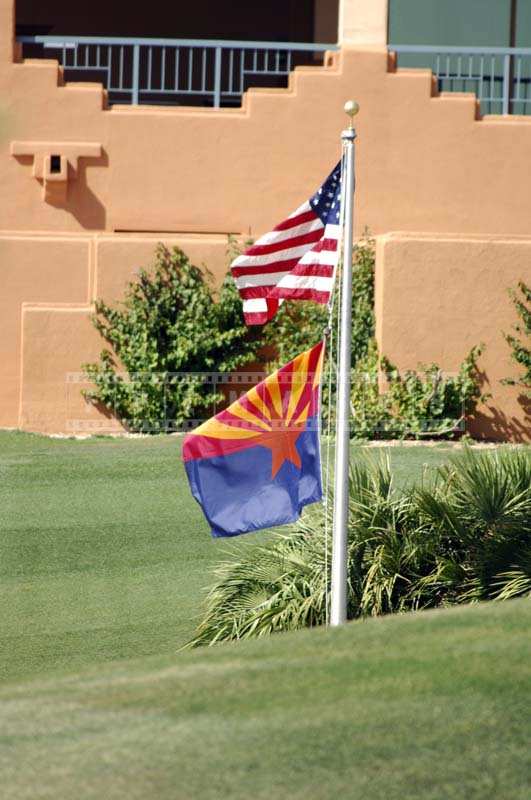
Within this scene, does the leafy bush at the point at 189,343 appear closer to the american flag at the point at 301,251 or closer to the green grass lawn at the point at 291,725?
the american flag at the point at 301,251

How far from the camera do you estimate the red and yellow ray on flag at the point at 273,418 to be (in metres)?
8.56

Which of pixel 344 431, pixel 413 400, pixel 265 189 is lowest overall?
pixel 344 431

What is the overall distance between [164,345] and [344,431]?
6767 mm

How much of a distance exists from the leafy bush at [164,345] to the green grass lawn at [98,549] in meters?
0.63

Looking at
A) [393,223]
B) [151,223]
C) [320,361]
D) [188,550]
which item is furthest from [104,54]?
[320,361]

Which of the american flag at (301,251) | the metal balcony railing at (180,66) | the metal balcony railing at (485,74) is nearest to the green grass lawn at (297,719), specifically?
the american flag at (301,251)

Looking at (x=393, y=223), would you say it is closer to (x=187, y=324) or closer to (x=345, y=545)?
(x=187, y=324)

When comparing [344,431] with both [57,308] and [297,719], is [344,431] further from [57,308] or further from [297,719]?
[57,308]

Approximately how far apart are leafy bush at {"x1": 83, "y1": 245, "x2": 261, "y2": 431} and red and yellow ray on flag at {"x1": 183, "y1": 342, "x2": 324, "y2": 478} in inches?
247

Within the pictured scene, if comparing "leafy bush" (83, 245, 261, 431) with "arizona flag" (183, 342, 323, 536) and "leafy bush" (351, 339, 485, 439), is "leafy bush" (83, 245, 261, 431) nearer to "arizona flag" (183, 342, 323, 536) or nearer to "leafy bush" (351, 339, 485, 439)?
"leafy bush" (351, 339, 485, 439)

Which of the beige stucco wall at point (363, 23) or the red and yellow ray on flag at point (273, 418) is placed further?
the beige stucco wall at point (363, 23)

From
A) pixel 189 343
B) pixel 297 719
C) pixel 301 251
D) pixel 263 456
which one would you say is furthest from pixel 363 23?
pixel 297 719

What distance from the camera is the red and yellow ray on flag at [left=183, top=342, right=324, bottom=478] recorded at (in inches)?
337

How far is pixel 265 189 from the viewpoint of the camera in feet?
52.2
